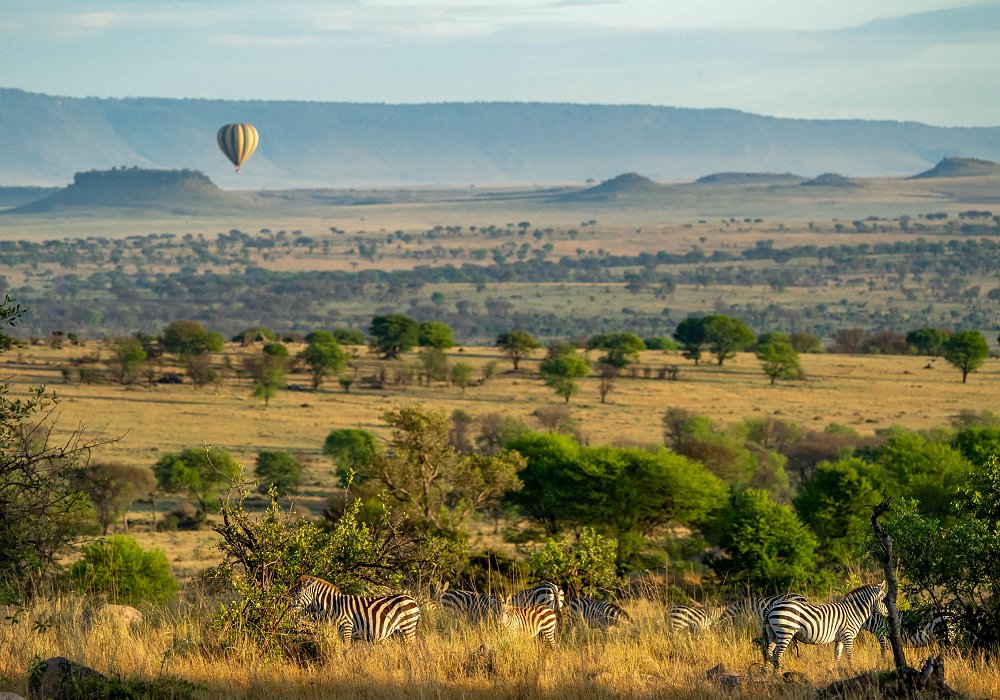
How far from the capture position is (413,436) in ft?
74.9

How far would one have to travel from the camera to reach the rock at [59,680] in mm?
9102

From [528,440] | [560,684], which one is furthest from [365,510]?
[560,684]

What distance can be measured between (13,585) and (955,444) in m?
34.6

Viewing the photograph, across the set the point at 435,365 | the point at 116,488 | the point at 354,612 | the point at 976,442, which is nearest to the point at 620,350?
the point at 435,365

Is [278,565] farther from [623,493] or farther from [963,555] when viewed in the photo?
[623,493]

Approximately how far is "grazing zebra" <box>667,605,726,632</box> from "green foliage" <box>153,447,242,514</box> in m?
36.9

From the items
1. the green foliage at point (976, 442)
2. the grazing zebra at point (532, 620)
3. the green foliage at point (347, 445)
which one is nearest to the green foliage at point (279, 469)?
the green foliage at point (347, 445)

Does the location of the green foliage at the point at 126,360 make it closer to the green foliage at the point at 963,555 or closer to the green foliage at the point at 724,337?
the green foliage at the point at 724,337

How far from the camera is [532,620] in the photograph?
12.5 m

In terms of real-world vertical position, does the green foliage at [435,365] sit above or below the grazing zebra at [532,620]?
below

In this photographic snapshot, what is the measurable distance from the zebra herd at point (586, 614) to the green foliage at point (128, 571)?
1007 centimetres

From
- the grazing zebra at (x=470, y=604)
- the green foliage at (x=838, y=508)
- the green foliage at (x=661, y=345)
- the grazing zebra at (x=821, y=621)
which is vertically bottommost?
the green foliage at (x=661, y=345)

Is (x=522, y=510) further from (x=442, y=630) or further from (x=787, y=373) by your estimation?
(x=787, y=373)

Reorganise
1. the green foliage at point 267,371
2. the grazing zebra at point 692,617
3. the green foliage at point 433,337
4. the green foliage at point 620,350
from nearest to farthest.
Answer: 1. the grazing zebra at point 692,617
2. the green foliage at point 267,371
3. the green foliage at point 620,350
4. the green foliage at point 433,337
